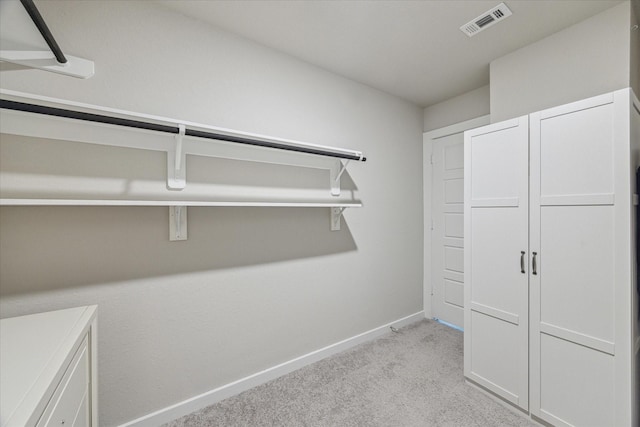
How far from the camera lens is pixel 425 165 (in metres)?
3.28

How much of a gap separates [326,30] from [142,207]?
5.58ft

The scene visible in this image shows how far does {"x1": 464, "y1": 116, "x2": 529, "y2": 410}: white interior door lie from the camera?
1.73m

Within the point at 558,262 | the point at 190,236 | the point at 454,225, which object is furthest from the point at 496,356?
the point at 190,236

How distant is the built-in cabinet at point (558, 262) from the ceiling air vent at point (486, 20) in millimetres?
686

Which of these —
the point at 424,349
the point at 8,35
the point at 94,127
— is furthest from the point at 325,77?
the point at 424,349

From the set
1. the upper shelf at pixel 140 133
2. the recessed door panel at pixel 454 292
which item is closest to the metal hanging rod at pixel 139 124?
the upper shelf at pixel 140 133

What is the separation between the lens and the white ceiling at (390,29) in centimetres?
169

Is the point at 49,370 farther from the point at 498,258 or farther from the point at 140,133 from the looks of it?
the point at 498,258

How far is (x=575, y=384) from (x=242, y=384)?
81.1 inches

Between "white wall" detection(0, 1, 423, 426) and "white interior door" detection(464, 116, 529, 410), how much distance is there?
0.97 m

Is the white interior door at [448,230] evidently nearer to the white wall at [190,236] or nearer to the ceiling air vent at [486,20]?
the white wall at [190,236]

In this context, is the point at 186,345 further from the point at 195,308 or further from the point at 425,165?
the point at 425,165

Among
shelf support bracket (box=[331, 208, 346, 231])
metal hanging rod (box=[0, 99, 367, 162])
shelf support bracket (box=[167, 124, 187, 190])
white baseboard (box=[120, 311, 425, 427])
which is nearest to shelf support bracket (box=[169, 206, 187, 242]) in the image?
shelf support bracket (box=[167, 124, 187, 190])

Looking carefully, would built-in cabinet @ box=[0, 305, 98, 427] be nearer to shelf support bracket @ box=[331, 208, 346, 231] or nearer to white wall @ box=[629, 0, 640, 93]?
shelf support bracket @ box=[331, 208, 346, 231]
